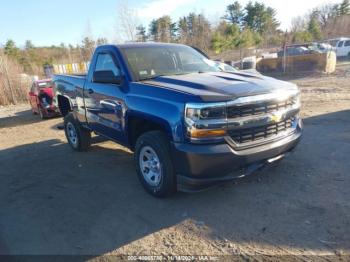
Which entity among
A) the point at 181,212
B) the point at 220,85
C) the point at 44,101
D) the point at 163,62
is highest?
the point at 163,62

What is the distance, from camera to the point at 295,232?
119 inches

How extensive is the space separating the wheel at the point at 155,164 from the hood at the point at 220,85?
647mm

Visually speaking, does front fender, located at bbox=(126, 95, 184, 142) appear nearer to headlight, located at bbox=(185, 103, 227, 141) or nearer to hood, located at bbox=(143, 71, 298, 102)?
headlight, located at bbox=(185, 103, 227, 141)

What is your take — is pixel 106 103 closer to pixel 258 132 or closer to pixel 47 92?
pixel 258 132

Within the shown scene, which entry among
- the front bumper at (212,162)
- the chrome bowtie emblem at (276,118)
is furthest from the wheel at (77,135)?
the chrome bowtie emblem at (276,118)

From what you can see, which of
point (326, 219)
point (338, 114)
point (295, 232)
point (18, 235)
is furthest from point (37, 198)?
point (338, 114)

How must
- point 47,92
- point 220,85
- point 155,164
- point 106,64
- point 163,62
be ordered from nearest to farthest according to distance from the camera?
point 220,85 → point 155,164 → point 163,62 → point 106,64 → point 47,92

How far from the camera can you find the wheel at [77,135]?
247 inches

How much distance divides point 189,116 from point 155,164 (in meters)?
0.95

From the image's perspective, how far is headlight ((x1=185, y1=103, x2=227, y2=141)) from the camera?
3.20 meters

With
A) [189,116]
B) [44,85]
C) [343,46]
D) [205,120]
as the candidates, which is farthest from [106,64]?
[343,46]

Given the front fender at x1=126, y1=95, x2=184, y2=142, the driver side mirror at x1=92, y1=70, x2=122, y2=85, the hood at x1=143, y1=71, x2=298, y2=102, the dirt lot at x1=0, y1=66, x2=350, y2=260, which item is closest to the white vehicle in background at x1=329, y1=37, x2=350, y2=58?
the dirt lot at x1=0, y1=66, x2=350, y2=260

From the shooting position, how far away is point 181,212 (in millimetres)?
3623

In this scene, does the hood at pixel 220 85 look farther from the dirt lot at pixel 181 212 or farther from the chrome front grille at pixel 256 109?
the dirt lot at pixel 181 212
